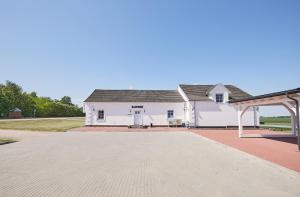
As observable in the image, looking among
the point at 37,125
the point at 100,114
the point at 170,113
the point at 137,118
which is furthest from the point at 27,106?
A: the point at 170,113

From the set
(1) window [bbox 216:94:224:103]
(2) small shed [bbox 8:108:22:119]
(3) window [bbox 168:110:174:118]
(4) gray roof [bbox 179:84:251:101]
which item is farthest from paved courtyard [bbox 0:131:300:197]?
(2) small shed [bbox 8:108:22:119]

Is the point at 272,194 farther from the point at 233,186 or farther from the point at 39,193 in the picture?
the point at 39,193

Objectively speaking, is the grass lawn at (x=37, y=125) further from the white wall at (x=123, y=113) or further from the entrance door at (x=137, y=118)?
the entrance door at (x=137, y=118)

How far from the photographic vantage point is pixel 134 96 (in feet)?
97.0

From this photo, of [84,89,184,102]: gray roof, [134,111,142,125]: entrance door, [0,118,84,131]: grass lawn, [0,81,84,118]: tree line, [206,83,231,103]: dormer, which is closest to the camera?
[0,118,84,131]: grass lawn

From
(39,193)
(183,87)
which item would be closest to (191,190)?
(39,193)

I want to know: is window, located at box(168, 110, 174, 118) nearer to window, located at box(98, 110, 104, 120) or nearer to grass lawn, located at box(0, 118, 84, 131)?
window, located at box(98, 110, 104, 120)

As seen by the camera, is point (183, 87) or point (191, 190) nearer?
point (191, 190)

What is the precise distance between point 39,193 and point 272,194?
19.0ft

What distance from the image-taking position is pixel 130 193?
4.80 metres

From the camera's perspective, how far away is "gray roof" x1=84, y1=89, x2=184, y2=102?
92.6ft

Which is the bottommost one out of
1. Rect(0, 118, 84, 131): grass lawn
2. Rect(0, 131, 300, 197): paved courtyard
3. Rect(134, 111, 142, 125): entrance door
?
Rect(0, 131, 300, 197): paved courtyard

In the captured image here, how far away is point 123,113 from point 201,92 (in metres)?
12.0

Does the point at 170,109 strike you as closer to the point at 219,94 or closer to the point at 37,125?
the point at 219,94
